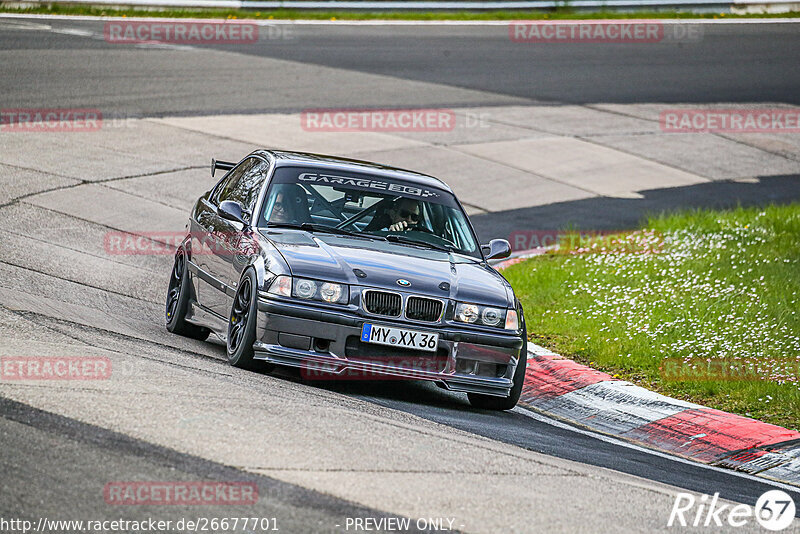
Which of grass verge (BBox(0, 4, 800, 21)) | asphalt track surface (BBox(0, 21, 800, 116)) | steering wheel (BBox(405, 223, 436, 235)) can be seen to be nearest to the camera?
steering wheel (BBox(405, 223, 436, 235))

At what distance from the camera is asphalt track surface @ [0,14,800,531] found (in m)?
5.21

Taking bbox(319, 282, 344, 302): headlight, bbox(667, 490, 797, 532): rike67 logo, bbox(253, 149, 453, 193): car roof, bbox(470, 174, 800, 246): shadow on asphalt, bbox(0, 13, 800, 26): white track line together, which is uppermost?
bbox(0, 13, 800, 26): white track line

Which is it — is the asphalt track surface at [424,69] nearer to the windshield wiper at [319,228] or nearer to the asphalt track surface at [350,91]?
the asphalt track surface at [350,91]

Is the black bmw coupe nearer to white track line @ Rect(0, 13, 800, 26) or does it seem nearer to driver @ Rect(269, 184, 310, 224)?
driver @ Rect(269, 184, 310, 224)

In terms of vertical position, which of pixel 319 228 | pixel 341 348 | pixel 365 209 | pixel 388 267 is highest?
pixel 365 209

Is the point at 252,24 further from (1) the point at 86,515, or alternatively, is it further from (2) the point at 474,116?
(1) the point at 86,515

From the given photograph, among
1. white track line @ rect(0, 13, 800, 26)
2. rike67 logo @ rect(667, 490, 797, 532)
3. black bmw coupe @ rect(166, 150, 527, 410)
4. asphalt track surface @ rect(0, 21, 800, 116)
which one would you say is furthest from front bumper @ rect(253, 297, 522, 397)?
white track line @ rect(0, 13, 800, 26)

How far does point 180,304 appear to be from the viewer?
9.65m

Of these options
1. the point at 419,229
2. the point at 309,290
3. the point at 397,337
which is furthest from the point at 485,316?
the point at 419,229

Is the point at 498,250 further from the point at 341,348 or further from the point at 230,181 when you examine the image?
the point at 230,181

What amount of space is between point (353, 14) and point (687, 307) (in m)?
22.1

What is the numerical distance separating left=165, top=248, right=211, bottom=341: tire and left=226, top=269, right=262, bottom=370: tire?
1235 millimetres

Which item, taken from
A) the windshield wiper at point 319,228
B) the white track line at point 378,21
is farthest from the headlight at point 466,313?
the white track line at point 378,21

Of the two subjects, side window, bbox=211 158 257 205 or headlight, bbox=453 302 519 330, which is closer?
headlight, bbox=453 302 519 330
